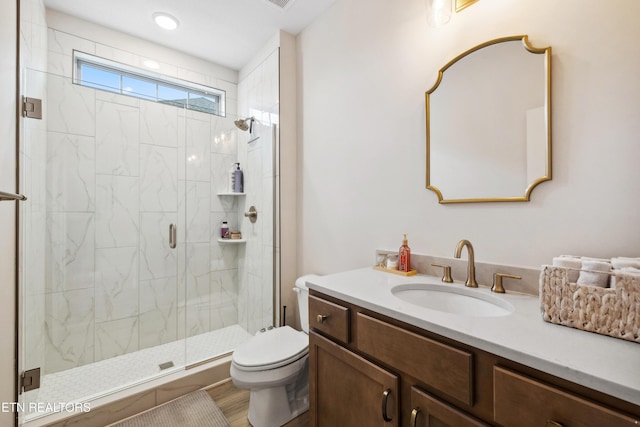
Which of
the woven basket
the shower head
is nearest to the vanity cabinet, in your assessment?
the woven basket

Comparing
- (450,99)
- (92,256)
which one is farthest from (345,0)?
(92,256)

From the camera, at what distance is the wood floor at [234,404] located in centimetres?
158

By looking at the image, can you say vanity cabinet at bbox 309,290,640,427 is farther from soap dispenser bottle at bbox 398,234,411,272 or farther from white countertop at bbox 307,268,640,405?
soap dispenser bottle at bbox 398,234,411,272

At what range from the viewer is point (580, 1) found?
947 mm

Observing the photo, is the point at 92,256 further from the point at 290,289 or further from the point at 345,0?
the point at 345,0

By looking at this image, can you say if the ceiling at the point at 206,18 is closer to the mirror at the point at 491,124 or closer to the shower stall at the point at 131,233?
the shower stall at the point at 131,233

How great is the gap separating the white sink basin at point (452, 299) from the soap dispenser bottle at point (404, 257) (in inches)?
7.3

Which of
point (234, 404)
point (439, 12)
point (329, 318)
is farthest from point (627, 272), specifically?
point (234, 404)

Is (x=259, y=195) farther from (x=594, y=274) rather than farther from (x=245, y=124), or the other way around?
(x=594, y=274)

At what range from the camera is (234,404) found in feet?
5.73

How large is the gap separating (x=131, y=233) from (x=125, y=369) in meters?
1.01

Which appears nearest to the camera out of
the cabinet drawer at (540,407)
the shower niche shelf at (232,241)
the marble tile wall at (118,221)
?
the cabinet drawer at (540,407)

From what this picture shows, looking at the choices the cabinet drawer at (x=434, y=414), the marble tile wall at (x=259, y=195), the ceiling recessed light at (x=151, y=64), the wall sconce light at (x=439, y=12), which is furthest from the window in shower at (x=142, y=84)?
the cabinet drawer at (x=434, y=414)

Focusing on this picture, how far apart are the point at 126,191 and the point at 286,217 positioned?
1318mm
